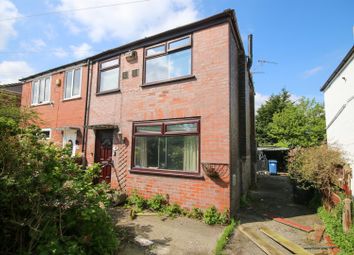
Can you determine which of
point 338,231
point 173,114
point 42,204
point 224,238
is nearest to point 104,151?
point 173,114

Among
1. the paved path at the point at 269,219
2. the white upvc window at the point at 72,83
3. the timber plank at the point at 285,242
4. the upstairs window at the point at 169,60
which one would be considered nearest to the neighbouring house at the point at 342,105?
the paved path at the point at 269,219

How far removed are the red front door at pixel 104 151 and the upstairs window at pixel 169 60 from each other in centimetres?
292

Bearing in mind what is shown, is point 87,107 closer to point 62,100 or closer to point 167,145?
point 62,100

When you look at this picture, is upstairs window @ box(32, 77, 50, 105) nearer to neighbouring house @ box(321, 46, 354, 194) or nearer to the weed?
the weed

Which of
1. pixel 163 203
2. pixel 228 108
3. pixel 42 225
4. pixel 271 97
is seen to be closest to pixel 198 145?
pixel 228 108

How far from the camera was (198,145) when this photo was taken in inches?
261

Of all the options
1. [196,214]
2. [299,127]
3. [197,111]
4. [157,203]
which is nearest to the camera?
[196,214]

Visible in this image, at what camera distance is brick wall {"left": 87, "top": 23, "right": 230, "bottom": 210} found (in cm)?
629

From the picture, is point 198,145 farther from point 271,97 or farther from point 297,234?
point 271,97

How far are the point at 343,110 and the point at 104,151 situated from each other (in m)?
10.3

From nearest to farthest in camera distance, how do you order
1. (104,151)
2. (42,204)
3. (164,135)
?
(42,204) → (164,135) → (104,151)

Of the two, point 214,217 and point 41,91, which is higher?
point 41,91

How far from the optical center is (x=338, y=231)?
4.79 metres

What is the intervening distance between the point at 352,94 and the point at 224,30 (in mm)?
5794
